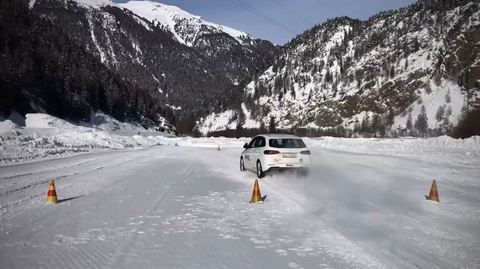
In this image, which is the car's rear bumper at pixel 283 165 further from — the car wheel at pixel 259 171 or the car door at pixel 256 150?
the car door at pixel 256 150

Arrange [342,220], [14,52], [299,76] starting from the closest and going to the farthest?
[342,220]
[14,52]
[299,76]

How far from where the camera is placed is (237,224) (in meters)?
8.62

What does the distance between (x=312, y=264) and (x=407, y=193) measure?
25.8 feet

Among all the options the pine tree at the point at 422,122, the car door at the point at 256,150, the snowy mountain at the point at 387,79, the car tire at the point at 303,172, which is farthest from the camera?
the snowy mountain at the point at 387,79

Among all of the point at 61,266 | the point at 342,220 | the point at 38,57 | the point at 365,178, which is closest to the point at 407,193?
the point at 365,178

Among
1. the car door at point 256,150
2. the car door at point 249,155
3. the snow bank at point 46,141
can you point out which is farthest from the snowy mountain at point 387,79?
the car door at point 256,150

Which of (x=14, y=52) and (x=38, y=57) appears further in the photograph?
(x=38, y=57)

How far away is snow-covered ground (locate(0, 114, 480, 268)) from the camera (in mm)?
6301

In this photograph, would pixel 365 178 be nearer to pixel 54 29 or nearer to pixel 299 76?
pixel 54 29

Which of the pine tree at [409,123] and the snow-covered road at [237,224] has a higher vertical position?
the pine tree at [409,123]

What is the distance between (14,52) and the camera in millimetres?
91875

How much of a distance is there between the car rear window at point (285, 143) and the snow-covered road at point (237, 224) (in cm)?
145

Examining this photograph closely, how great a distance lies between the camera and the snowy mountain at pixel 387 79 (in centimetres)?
11206

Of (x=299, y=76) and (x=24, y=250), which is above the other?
(x=299, y=76)
